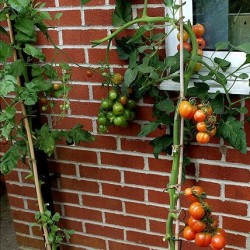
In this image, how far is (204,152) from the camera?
7.12ft

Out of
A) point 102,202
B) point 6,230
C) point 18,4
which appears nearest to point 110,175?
point 102,202

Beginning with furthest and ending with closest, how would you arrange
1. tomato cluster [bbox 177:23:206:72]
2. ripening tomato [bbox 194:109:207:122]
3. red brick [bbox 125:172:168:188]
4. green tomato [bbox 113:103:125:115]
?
red brick [bbox 125:172:168:188], green tomato [bbox 113:103:125:115], tomato cluster [bbox 177:23:206:72], ripening tomato [bbox 194:109:207:122]

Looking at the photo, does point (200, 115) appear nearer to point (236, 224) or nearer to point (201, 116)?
point (201, 116)

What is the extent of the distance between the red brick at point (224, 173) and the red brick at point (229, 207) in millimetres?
124

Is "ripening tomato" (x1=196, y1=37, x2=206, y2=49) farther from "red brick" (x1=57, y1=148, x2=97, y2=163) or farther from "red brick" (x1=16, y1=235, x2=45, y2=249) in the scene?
"red brick" (x1=16, y1=235, x2=45, y2=249)

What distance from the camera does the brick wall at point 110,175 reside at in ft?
7.12

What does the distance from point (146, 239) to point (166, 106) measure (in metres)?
0.84

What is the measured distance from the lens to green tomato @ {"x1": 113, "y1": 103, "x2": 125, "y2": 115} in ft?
6.88

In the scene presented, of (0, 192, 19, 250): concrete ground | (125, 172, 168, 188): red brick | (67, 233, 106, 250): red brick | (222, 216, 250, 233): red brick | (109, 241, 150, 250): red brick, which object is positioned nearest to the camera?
(222, 216, 250, 233): red brick

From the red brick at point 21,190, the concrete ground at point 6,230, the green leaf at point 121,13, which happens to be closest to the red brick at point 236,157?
the green leaf at point 121,13

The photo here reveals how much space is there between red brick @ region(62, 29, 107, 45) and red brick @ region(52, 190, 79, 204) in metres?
0.86

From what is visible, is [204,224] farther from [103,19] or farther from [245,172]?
[103,19]

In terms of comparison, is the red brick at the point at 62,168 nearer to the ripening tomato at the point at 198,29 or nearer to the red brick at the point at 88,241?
the red brick at the point at 88,241

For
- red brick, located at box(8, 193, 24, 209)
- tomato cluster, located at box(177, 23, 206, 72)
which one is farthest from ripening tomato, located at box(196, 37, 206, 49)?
red brick, located at box(8, 193, 24, 209)
